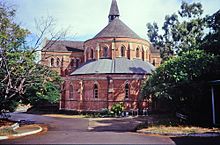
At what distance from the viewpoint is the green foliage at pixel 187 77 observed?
738 inches

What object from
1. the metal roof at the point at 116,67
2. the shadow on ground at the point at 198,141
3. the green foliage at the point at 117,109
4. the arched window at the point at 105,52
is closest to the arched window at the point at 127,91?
the metal roof at the point at 116,67

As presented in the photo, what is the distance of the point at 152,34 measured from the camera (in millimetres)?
46094

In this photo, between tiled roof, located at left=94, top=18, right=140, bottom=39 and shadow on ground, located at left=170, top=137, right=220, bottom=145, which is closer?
shadow on ground, located at left=170, top=137, right=220, bottom=145

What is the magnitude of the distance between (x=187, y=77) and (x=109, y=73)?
1527 centimetres

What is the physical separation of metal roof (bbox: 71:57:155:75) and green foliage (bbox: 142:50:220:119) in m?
13.7

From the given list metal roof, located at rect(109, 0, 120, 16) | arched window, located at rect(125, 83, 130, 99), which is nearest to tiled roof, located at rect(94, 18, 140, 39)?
metal roof, located at rect(109, 0, 120, 16)

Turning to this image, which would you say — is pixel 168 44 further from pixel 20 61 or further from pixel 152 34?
pixel 20 61

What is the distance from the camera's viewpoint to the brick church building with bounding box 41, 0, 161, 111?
32.7 m

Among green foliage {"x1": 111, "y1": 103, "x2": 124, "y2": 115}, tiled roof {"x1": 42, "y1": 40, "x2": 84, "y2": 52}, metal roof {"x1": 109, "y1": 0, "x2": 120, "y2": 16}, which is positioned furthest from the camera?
tiled roof {"x1": 42, "y1": 40, "x2": 84, "y2": 52}

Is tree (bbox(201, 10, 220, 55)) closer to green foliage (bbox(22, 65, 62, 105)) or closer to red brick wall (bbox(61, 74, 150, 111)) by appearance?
red brick wall (bbox(61, 74, 150, 111))

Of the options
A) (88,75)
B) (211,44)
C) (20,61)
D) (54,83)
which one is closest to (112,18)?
(88,75)

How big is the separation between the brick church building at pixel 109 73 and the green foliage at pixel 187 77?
41.3 ft

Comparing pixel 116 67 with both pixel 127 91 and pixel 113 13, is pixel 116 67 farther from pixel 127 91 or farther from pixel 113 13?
pixel 113 13

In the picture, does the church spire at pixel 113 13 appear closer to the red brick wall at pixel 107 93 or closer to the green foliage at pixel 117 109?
the red brick wall at pixel 107 93
